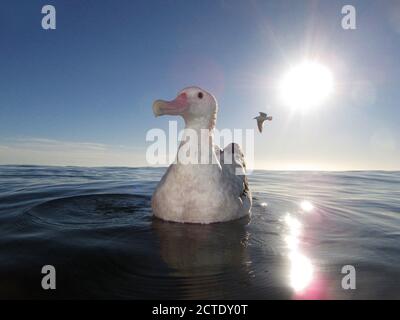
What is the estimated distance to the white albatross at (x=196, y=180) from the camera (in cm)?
554

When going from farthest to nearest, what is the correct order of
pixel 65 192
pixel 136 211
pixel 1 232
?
pixel 65 192
pixel 136 211
pixel 1 232

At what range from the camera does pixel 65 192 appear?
9.02 metres

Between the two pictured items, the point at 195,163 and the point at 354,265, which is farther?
the point at 195,163

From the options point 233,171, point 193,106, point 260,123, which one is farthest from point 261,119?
point 193,106

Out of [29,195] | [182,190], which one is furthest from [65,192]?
[182,190]

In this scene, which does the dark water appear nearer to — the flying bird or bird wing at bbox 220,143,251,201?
bird wing at bbox 220,143,251,201

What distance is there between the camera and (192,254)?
13.5 ft

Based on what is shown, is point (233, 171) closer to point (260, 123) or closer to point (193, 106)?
point (193, 106)

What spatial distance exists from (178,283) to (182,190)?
246 cm

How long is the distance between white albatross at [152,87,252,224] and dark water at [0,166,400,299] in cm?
26

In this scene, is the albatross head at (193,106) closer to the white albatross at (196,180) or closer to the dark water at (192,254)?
the white albatross at (196,180)

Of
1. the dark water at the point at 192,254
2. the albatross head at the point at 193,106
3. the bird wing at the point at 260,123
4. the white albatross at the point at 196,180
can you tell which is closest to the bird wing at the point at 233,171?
the white albatross at the point at 196,180

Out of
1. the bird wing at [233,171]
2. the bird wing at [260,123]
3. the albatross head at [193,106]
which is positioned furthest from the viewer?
the bird wing at [260,123]
